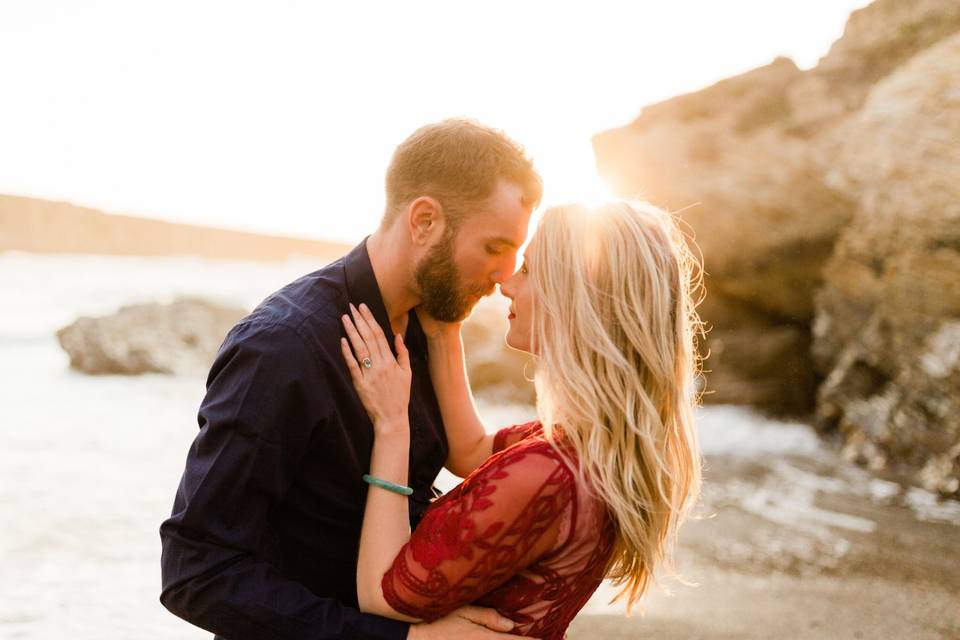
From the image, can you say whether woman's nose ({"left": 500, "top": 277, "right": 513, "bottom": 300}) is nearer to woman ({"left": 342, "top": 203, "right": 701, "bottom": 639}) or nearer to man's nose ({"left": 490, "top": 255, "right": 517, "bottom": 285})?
woman ({"left": 342, "top": 203, "right": 701, "bottom": 639})

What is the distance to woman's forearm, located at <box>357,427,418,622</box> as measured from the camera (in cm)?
204

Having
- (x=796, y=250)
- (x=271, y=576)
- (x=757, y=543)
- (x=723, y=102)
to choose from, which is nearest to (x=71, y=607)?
(x=271, y=576)

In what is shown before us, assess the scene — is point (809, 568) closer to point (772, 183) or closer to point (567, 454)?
point (567, 454)

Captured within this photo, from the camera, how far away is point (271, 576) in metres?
2.03

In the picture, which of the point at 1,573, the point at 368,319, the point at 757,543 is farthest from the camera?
the point at 757,543

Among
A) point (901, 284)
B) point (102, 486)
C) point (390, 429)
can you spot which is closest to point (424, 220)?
point (390, 429)

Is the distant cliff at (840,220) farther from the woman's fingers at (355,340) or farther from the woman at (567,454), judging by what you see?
the woman's fingers at (355,340)

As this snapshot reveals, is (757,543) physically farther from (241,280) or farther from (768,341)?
(241,280)

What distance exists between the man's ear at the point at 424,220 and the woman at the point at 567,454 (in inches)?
15.7

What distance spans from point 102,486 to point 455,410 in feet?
18.6

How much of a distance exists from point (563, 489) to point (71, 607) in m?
4.22

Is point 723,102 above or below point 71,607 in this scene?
above

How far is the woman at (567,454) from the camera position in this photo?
192 centimetres

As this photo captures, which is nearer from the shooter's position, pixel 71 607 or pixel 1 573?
pixel 71 607
